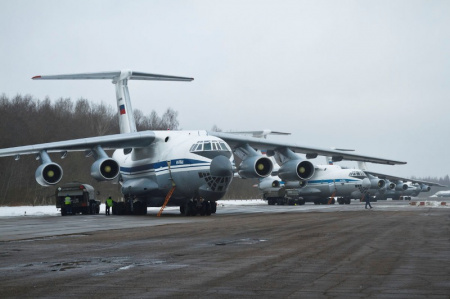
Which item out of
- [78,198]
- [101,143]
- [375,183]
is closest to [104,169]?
[101,143]

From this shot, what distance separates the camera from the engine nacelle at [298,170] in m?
32.6

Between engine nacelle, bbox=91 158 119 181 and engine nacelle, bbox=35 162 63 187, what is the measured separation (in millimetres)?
2074

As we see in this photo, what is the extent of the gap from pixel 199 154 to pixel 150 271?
774 inches

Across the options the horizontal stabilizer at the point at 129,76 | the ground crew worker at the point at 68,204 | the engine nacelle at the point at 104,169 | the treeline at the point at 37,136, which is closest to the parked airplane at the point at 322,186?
the treeline at the point at 37,136

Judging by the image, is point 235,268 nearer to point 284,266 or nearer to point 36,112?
point 284,266

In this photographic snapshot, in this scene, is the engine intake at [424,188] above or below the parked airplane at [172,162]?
above

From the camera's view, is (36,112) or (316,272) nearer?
(316,272)

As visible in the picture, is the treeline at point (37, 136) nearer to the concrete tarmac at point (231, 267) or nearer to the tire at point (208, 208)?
the tire at point (208, 208)

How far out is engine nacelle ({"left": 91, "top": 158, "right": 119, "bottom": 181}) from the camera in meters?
29.6

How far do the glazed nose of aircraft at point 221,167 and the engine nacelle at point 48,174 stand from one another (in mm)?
8136

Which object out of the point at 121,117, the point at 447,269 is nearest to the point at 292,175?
the point at 121,117

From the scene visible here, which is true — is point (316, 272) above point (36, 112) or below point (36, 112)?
below

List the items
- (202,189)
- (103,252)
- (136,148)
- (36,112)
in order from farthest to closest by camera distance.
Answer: (36,112)
(136,148)
(202,189)
(103,252)

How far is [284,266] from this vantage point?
9.06 meters
